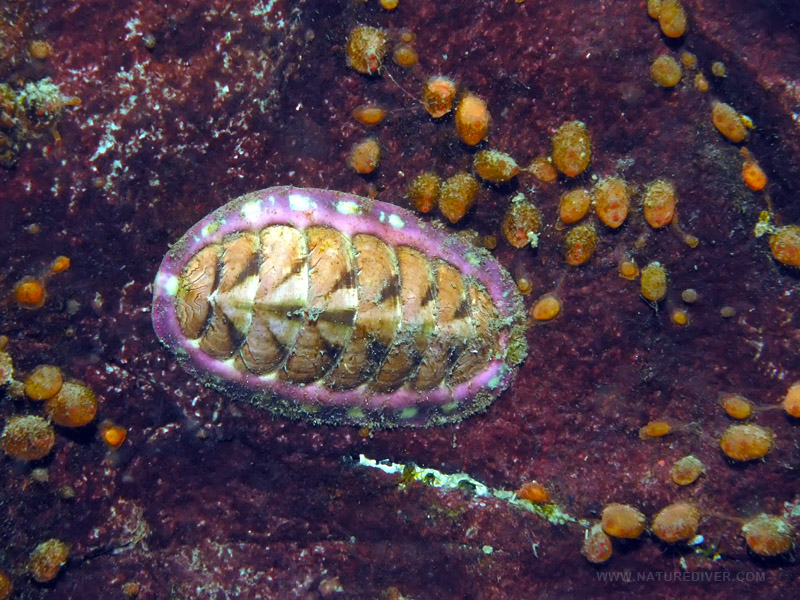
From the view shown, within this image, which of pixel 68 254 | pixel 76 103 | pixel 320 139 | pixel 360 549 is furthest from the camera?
pixel 360 549

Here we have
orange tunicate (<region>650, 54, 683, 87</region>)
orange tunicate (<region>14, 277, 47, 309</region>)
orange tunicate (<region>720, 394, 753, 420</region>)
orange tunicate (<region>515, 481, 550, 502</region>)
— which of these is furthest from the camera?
orange tunicate (<region>515, 481, 550, 502</region>)

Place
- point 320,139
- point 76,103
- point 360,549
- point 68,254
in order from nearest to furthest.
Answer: point 76,103 → point 68,254 → point 320,139 → point 360,549

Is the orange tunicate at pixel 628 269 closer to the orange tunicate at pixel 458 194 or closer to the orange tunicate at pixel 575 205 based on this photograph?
the orange tunicate at pixel 575 205

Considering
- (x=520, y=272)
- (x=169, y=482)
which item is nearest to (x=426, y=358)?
(x=520, y=272)

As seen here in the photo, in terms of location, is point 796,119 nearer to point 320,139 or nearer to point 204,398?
point 320,139

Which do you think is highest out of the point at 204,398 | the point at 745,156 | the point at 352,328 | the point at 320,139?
the point at 745,156

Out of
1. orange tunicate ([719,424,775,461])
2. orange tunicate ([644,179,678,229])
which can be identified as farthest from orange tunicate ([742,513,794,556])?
orange tunicate ([644,179,678,229])

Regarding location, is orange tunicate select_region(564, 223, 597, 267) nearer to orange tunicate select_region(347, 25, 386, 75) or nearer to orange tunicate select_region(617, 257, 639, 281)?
orange tunicate select_region(617, 257, 639, 281)
